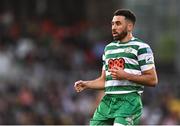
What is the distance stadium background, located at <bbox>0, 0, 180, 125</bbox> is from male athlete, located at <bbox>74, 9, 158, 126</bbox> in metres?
7.61

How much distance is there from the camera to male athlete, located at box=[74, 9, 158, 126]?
8.95m

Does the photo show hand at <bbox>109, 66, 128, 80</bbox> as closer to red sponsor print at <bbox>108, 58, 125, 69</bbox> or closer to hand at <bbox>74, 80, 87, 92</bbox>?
red sponsor print at <bbox>108, 58, 125, 69</bbox>

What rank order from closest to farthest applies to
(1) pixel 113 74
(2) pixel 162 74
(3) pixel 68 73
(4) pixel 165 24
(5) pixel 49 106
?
(1) pixel 113 74
(5) pixel 49 106
(3) pixel 68 73
(2) pixel 162 74
(4) pixel 165 24

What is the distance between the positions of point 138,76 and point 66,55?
1055 cm

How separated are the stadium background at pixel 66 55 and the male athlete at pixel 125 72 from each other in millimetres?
7614

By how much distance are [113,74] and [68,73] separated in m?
9.91

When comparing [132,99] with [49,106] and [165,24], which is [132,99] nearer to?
[49,106]

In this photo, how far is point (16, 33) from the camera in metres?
19.2

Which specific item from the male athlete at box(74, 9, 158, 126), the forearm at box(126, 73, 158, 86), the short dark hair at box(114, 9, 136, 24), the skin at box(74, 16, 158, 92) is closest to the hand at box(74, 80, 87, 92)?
the skin at box(74, 16, 158, 92)

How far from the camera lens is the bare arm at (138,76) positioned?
8.81 metres

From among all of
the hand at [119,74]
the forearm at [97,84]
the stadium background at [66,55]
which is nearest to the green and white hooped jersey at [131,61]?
the hand at [119,74]

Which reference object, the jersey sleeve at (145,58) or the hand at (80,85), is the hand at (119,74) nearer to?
the jersey sleeve at (145,58)

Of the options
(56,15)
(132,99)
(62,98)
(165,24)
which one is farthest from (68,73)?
(132,99)

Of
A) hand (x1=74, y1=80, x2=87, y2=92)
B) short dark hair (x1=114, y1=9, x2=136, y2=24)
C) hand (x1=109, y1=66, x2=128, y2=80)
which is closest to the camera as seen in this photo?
hand (x1=109, y1=66, x2=128, y2=80)
